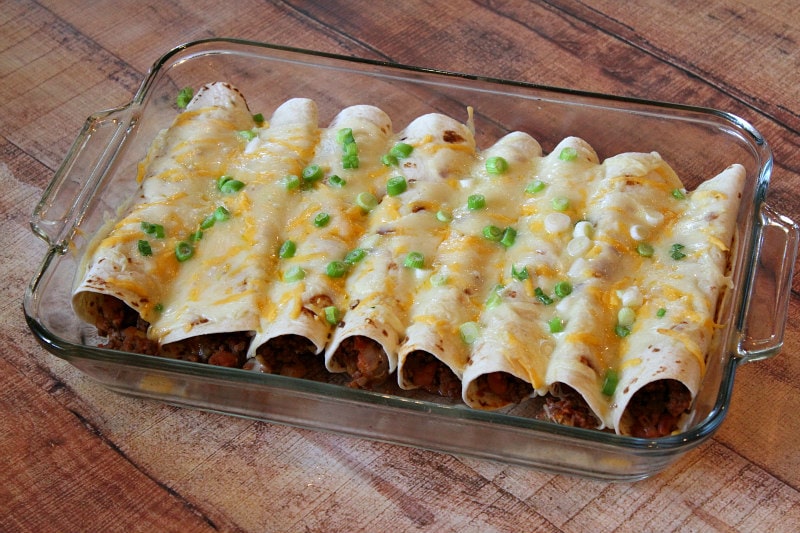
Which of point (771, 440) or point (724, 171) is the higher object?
point (724, 171)

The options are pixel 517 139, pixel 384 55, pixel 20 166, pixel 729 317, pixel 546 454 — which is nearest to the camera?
pixel 546 454

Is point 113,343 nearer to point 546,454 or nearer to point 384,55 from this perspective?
point 546,454

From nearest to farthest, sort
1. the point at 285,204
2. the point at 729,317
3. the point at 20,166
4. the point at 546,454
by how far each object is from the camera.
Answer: the point at 546,454 < the point at 729,317 < the point at 285,204 < the point at 20,166

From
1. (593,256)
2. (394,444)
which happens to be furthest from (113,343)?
(593,256)

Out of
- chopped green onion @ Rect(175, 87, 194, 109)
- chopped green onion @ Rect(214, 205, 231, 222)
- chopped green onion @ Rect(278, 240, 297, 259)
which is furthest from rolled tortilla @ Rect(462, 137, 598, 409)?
chopped green onion @ Rect(175, 87, 194, 109)

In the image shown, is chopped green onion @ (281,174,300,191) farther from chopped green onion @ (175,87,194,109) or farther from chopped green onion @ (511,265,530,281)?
chopped green onion @ (511,265,530,281)

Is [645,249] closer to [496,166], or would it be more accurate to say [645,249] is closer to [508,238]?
[508,238]
